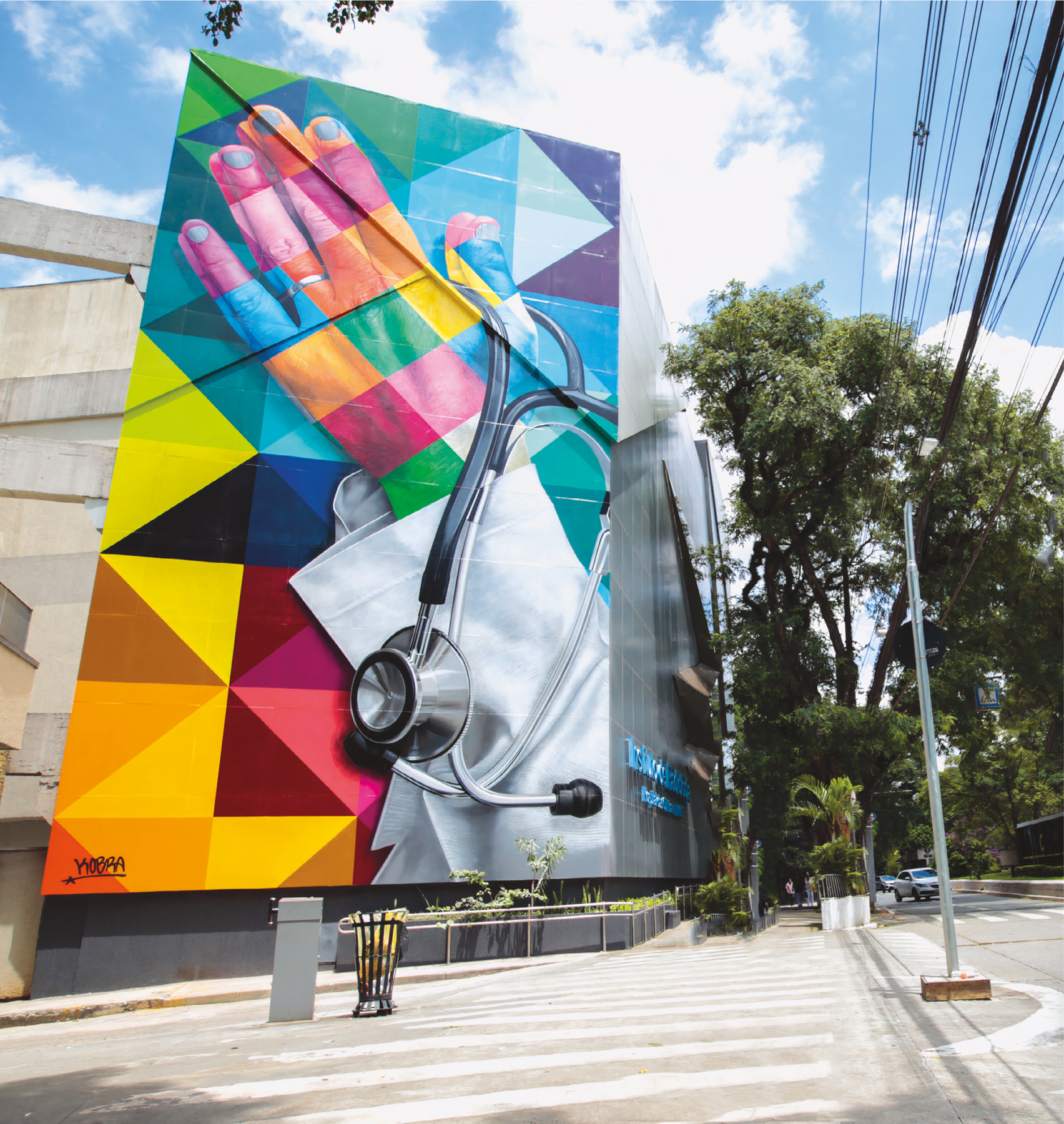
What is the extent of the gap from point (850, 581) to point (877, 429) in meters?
6.61

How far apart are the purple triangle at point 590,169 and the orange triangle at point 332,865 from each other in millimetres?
16432

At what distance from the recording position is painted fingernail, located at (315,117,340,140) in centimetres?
2100

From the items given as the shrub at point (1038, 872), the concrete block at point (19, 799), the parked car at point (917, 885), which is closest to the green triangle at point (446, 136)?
the concrete block at point (19, 799)

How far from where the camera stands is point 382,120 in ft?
70.1

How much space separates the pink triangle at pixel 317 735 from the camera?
1733 cm

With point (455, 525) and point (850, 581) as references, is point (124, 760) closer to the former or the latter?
point (455, 525)

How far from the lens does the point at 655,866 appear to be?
958 inches

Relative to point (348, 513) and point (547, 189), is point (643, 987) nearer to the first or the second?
point (348, 513)

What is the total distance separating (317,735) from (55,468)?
319 inches

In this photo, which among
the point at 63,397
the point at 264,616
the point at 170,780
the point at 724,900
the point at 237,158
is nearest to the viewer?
the point at 170,780

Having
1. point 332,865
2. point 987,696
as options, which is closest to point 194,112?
point 332,865

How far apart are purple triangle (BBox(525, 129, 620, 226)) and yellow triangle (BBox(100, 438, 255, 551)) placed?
36.6 feet

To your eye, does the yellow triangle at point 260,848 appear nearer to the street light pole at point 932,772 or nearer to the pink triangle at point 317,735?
the pink triangle at point 317,735

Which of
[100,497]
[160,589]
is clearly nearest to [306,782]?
[160,589]
